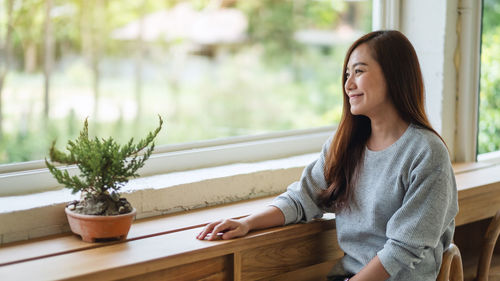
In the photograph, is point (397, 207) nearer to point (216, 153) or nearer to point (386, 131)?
point (386, 131)

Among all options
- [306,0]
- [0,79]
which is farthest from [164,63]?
[0,79]

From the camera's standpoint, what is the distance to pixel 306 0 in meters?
9.54

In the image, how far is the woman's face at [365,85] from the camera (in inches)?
63.5

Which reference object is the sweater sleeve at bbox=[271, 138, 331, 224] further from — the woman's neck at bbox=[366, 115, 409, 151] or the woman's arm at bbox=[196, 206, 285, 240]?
the woman's neck at bbox=[366, 115, 409, 151]

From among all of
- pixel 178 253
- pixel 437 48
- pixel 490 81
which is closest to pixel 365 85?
pixel 178 253

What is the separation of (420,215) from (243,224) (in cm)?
45

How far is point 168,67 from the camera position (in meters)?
8.50

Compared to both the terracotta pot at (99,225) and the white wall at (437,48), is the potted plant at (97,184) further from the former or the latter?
the white wall at (437,48)

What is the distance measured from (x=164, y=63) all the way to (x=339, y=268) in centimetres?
698

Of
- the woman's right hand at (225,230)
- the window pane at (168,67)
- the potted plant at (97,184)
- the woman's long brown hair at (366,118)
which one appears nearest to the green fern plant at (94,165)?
the potted plant at (97,184)

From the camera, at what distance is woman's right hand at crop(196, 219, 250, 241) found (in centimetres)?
157

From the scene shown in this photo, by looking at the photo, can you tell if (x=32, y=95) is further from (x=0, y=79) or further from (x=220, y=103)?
(x=220, y=103)

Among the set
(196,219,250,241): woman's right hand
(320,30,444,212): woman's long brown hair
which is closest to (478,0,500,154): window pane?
(320,30,444,212): woman's long brown hair

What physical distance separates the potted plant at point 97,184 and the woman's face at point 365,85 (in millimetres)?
593
